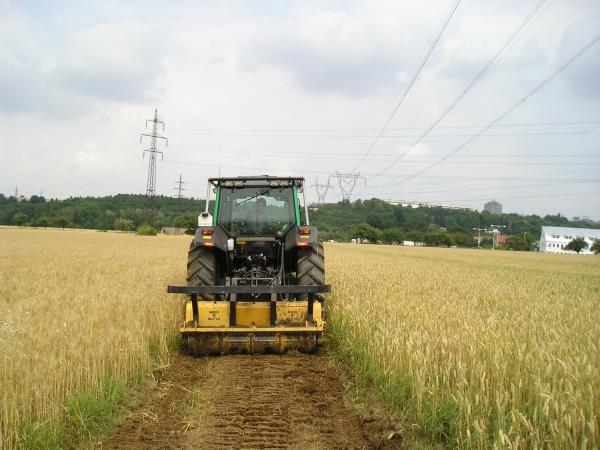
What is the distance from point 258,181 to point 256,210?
17.3 inches

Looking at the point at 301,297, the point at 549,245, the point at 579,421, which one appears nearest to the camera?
the point at 579,421

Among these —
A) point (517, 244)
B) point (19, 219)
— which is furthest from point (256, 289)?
point (517, 244)

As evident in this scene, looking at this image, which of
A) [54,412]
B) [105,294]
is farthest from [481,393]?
[105,294]

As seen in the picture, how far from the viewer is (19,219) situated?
81125 millimetres

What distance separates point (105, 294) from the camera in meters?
8.48

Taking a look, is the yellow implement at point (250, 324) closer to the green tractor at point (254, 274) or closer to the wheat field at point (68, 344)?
the green tractor at point (254, 274)

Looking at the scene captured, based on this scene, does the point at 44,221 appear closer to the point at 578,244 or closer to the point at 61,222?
the point at 61,222

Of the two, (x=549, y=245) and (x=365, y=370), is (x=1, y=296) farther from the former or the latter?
(x=549, y=245)

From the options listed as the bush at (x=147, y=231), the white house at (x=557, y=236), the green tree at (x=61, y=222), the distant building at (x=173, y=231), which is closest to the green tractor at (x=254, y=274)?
the bush at (x=147, y=231)

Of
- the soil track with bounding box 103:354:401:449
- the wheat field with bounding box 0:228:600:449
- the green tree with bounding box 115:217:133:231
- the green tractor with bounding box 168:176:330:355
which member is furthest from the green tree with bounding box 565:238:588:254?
the soil track with bounding box 103:354:401:449

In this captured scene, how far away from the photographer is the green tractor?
5914mm

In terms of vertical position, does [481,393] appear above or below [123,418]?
above

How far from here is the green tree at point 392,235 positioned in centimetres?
8212

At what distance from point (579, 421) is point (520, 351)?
3.89 ft
